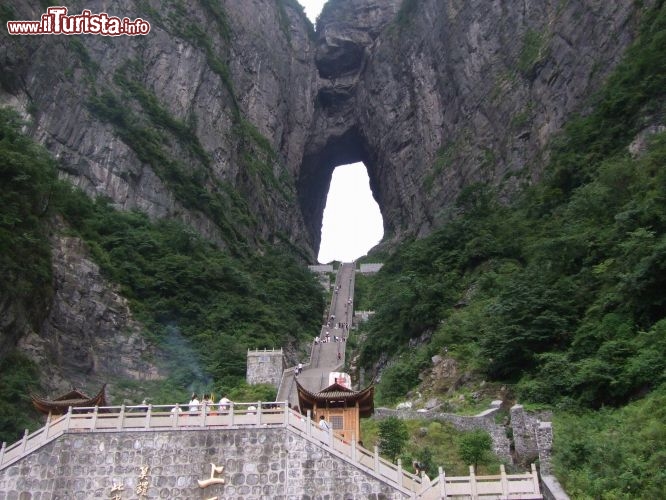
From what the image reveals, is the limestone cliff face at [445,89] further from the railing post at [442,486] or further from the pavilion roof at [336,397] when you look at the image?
the railing post at [442,486]

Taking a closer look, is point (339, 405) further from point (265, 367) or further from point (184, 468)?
point (265, 367)

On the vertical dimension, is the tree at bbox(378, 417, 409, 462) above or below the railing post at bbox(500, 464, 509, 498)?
above

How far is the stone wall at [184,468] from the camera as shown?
1492 centimetres

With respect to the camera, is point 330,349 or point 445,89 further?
point 445,89

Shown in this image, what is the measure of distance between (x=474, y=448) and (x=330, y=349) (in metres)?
23.7

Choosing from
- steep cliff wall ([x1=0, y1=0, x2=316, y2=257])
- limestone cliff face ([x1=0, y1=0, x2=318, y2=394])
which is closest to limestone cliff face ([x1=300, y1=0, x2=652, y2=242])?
steep cliff wall ([x1=0, y1=0, x2=316, y2=257])

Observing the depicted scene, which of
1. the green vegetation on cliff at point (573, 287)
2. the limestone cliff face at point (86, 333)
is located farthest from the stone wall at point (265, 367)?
the green vegetation on cliff at point (573, 287)

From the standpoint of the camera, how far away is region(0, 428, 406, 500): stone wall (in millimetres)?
14922

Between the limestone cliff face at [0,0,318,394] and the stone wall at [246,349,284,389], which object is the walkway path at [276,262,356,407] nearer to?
the stone wall at [246,349,284,389]

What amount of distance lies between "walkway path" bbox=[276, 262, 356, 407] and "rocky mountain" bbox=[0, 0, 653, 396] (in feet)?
20.5

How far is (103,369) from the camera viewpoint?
97.9ft

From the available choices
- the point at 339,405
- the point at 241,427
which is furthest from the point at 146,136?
the point at 241,427

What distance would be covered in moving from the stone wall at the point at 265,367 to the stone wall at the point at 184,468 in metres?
15.3

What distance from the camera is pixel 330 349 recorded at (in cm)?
4019
